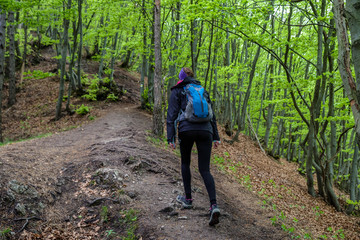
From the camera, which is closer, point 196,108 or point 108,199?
point 196,108

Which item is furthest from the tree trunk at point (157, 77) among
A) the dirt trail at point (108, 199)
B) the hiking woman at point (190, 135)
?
the hiking woman at point (190, 135)

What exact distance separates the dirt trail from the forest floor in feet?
0.05

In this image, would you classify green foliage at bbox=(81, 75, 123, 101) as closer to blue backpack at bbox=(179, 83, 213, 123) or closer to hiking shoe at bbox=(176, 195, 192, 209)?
hiking shoe at bbox=(176, 195, 192, 209)

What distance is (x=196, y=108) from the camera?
3.52 metres

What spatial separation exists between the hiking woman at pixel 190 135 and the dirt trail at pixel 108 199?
52cm

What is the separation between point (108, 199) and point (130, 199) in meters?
0.35

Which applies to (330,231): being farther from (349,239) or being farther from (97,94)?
(97,94)

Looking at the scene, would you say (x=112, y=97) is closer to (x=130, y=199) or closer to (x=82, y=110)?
(x=82, y=110)

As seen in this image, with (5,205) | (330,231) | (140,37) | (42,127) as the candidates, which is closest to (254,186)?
(330,231)

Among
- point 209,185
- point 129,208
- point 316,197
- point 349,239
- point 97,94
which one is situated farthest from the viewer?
point 97,94

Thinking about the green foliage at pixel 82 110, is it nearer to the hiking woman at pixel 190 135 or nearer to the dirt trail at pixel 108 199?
the dirt trail at pixel 108 199

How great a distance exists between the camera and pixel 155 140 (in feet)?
28.6

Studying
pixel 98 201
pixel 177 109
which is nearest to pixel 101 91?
pixel 98 201

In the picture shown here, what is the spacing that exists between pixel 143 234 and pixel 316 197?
9050 millimetres
